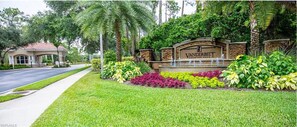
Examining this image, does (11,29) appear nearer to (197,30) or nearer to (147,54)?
(147,54)

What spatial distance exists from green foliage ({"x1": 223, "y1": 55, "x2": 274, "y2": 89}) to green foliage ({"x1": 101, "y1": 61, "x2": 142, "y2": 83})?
4334 millimetres

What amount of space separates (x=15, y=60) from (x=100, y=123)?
38159 mm

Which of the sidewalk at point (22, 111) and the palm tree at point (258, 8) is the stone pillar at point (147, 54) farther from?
the palm tree at point (258, 8)

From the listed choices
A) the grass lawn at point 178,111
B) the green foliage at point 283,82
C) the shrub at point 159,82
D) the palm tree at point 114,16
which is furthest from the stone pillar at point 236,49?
the grass lawn at point 178,111

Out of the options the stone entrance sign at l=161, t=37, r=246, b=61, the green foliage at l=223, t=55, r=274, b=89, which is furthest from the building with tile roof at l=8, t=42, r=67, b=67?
the green foliage at l=223, t=55, r=274, b=89

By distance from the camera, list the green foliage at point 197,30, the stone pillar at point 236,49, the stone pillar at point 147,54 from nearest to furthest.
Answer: the stone pillar at point 236,49 < the green foliage at point 197,30 < the stone pillar at point 147,54

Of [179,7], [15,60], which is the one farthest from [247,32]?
[15,60]

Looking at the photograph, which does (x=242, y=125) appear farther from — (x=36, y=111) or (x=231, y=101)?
(x=36, y=111)

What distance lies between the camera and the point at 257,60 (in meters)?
6.00

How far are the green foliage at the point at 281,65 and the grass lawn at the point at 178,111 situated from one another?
3.79 feet

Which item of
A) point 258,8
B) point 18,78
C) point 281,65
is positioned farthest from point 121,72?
point 18,78

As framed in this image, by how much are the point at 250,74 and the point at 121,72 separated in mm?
5430

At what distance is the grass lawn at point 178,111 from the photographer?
329 centimetres

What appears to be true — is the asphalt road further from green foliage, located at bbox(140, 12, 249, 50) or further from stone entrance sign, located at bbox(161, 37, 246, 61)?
stone entrance sign, located at bbox(161, 37, 246, 61)
